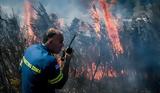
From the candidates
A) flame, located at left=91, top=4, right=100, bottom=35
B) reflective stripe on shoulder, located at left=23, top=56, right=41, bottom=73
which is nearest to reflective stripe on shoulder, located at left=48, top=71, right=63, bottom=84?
reflective stripe on shoulder, located at left=23, top=56, right=41, bottom=73

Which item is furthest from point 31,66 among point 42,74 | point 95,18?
point 95,18

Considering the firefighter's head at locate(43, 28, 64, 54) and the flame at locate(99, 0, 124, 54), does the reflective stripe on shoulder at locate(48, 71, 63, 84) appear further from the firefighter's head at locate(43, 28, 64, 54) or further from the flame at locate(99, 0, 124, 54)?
the flame at locate(99, 0, 124, 54)

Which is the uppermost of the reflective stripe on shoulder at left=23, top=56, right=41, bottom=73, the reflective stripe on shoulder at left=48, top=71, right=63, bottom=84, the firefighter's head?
the firefighter's head

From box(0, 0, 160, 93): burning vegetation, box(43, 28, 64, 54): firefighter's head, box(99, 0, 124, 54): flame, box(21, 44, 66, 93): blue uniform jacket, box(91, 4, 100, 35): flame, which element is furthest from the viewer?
box(91, 4, 100, 35): flame

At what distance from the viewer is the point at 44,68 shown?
5008 millimetres

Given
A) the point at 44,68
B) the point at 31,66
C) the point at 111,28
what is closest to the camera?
the point at 44,68

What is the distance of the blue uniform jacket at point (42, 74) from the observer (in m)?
5.02

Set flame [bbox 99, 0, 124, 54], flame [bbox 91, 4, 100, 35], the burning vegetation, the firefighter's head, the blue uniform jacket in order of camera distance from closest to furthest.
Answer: the blue uniform jacket → the firefighter's head → the burning vegetation → flame [bbox 99, 0, 124, 54] → flame [bbox 91, 4, 100, 35]

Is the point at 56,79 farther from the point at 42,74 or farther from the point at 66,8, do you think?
the point at 66,8

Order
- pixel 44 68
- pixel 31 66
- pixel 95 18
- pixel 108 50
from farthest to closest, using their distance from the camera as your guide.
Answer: pixel 95 18, pixel 108 50, pixel 31 66, pixel 44 68

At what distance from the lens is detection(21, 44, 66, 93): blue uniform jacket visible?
16.5ft

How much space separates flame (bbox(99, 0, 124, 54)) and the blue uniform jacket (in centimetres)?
2131

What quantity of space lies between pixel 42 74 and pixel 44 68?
10 centimetres

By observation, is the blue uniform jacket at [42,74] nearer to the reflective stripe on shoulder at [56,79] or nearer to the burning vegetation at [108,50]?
the reflective stripe on shoulder at [56,79]
